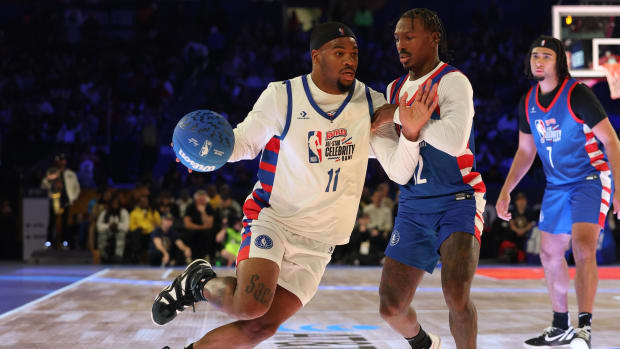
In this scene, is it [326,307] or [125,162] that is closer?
[326,307]

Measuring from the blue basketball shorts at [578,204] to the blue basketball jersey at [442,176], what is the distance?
1405 millimetres

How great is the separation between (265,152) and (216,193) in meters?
10.3

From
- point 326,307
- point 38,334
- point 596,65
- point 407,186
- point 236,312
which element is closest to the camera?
point 236,312

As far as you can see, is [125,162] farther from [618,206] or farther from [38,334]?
[618,206]

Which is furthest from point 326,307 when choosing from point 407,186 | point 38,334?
point 407,186

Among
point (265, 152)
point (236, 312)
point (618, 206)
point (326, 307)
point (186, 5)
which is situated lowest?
point (326, 307)

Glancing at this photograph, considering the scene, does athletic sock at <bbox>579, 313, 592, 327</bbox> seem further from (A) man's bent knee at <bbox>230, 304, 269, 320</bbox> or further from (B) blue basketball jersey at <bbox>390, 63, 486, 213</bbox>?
(A) man's bent knee at <bbox>230, 304, 269, 320</bbox>

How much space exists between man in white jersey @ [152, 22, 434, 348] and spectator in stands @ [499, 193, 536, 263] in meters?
10.5

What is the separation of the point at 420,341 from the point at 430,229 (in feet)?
2.25

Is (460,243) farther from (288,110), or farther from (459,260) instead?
(288,110)

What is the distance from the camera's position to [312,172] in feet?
11.5

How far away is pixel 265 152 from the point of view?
3652mm

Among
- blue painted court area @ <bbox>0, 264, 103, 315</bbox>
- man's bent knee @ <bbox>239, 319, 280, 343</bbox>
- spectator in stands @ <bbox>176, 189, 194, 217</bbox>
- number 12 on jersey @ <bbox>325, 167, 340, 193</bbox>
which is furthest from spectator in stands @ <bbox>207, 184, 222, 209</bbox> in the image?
man's bent knee @ <bbox>239, 319, 280, 343</bbox>

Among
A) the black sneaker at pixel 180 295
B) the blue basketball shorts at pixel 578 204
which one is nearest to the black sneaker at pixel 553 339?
the blue basketball shorts at pixel 578 204
